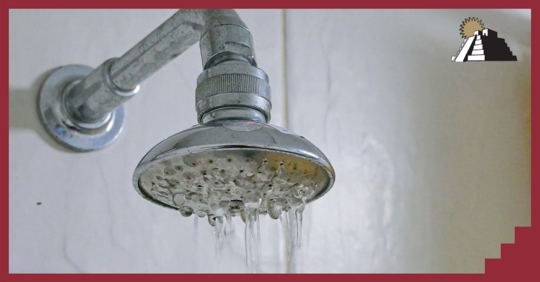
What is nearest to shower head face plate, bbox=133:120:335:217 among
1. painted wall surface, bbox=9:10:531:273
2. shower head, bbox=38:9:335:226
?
shower head, bbox=38:9:335:226

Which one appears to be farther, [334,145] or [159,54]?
[334,145]

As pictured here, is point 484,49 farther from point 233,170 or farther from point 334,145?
point 233,170

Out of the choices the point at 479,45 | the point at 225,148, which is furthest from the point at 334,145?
the point at 225,148

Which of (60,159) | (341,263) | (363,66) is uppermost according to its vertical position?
(363,66)

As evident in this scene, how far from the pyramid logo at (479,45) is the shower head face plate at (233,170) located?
50 centimetres

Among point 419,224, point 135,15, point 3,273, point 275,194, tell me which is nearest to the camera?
point 275,194

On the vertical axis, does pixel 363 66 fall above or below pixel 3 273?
above

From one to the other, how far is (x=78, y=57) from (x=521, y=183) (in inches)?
21.1

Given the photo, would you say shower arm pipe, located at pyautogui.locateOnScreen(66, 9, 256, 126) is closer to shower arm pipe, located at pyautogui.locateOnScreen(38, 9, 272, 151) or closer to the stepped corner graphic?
shower arm pipe, located at pyautogui.locateOnScreen(38, 9, 272, 151)

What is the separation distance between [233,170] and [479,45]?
0.57 m

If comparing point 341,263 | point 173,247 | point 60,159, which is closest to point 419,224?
point 341,263

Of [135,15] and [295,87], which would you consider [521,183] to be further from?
[135,15]

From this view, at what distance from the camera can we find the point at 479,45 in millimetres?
825

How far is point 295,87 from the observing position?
69cm
